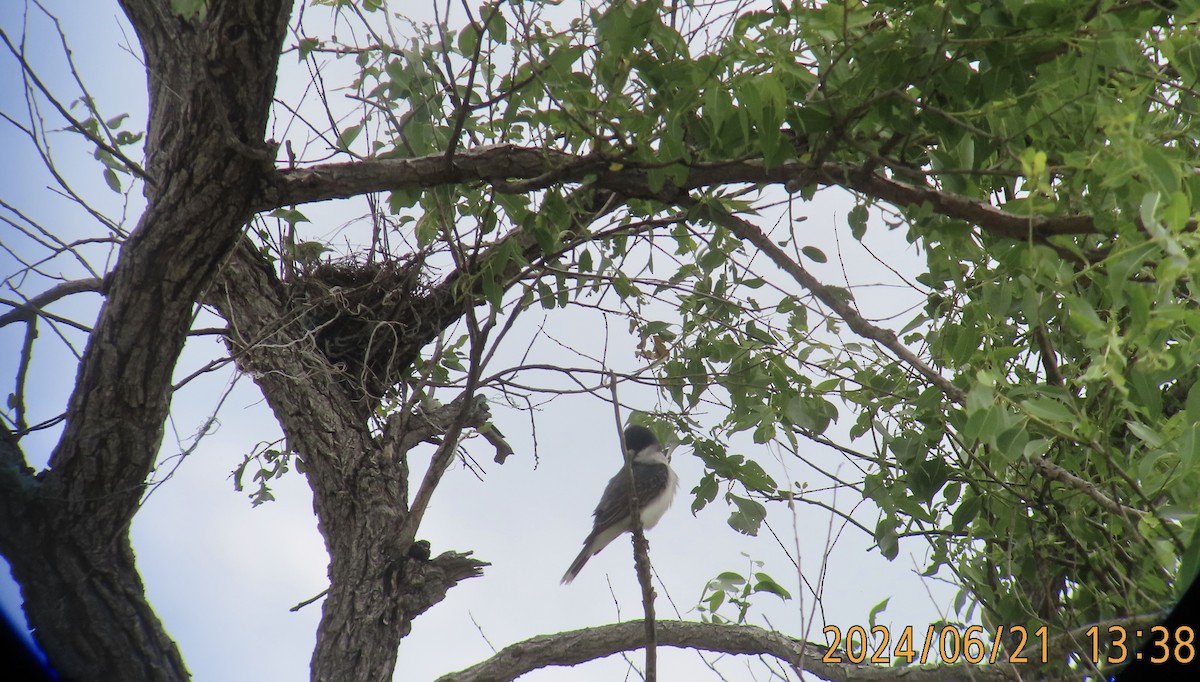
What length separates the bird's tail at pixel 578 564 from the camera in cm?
647

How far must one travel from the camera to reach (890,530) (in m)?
3.12

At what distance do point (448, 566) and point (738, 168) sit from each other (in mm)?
2224

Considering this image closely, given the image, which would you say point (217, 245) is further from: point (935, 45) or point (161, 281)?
point (935, 45)

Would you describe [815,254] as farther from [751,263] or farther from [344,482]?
[344,482]

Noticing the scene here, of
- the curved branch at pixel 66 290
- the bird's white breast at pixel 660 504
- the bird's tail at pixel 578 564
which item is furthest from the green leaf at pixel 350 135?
the bird's white breast at pixel 660 504

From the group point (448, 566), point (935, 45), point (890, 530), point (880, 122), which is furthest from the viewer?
point (448, 566)

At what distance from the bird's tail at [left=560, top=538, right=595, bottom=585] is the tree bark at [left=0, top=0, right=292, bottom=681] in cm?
389

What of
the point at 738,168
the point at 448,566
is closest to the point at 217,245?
the point at 738,168

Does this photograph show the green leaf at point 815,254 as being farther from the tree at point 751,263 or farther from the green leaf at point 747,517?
the green leaf at point 747,517

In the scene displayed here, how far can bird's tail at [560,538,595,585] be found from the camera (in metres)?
6.47

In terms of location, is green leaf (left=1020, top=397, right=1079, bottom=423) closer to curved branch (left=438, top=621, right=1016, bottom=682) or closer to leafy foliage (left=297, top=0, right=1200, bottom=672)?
leafy foliage (left=297, top=0, right=1200, bottom=672)

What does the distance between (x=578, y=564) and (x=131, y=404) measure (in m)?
4.17

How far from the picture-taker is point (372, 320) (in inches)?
181

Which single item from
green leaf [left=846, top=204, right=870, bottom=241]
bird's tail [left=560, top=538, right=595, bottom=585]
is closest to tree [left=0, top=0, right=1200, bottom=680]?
green leaf [left=846, top=204, right=870, bottom=241]
